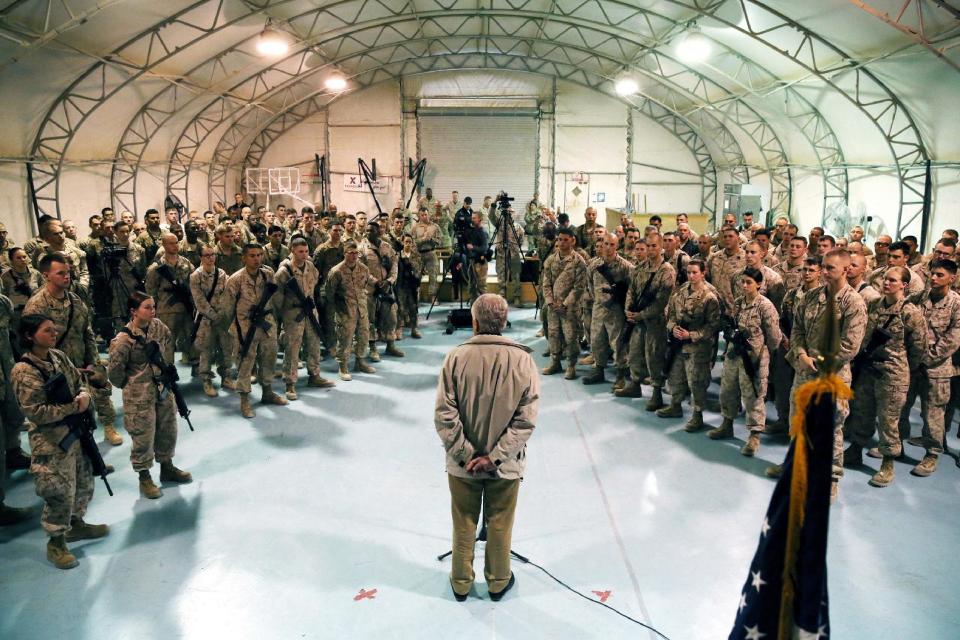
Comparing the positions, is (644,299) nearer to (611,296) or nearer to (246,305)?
(611,296)

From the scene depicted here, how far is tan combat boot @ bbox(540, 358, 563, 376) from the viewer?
7.61 metres

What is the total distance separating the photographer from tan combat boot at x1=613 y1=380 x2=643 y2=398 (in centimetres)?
359

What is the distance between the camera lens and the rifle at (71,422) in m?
3.52

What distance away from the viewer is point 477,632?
122 inches

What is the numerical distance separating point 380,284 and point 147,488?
3.97 m

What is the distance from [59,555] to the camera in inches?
143

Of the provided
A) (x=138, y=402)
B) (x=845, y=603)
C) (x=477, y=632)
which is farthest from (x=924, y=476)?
(x=138, y=402)

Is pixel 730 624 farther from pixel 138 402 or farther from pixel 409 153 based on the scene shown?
pixel 409 153

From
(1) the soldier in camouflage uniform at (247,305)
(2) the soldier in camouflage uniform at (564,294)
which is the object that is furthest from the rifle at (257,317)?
(2) the soldier in camouflage uniform at (564,294)

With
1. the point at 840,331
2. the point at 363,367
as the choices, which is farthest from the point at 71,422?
the point at 840,331

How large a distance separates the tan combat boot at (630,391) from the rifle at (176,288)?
4.98 metres

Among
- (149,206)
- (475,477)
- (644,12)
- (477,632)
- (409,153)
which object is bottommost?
(477,632)

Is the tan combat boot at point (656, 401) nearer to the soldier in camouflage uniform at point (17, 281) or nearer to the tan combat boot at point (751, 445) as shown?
the tan combat boot at point (751, 445)

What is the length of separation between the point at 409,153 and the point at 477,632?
1729 cm
